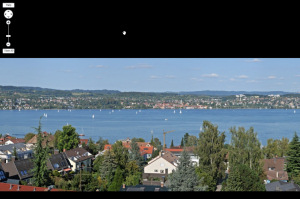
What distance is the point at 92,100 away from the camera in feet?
240

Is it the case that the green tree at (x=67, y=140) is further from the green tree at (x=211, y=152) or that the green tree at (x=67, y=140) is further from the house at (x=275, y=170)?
the house at (x=275, y=170)

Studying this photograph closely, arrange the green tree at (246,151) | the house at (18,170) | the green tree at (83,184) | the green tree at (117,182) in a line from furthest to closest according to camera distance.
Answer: the house at (18,170) < the green tree at (246,151) < the green tree at (117,182) < the green tree at (83,184)

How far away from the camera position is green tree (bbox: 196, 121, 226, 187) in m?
12.1

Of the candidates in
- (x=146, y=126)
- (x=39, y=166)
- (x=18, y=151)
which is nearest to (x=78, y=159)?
(x=18, y=151)

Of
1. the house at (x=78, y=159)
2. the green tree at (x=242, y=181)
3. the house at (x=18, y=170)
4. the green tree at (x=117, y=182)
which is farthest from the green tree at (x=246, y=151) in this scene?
the house at (x=18, y=170)

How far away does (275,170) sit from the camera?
581 inches

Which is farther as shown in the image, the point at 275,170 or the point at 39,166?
the point at 275,170

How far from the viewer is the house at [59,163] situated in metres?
14.7

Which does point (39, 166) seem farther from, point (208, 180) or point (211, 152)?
point (211, 152)

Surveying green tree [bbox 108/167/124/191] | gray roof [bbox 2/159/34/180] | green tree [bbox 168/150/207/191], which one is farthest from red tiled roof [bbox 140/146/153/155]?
green tree [bbox 168/150/207/191]
